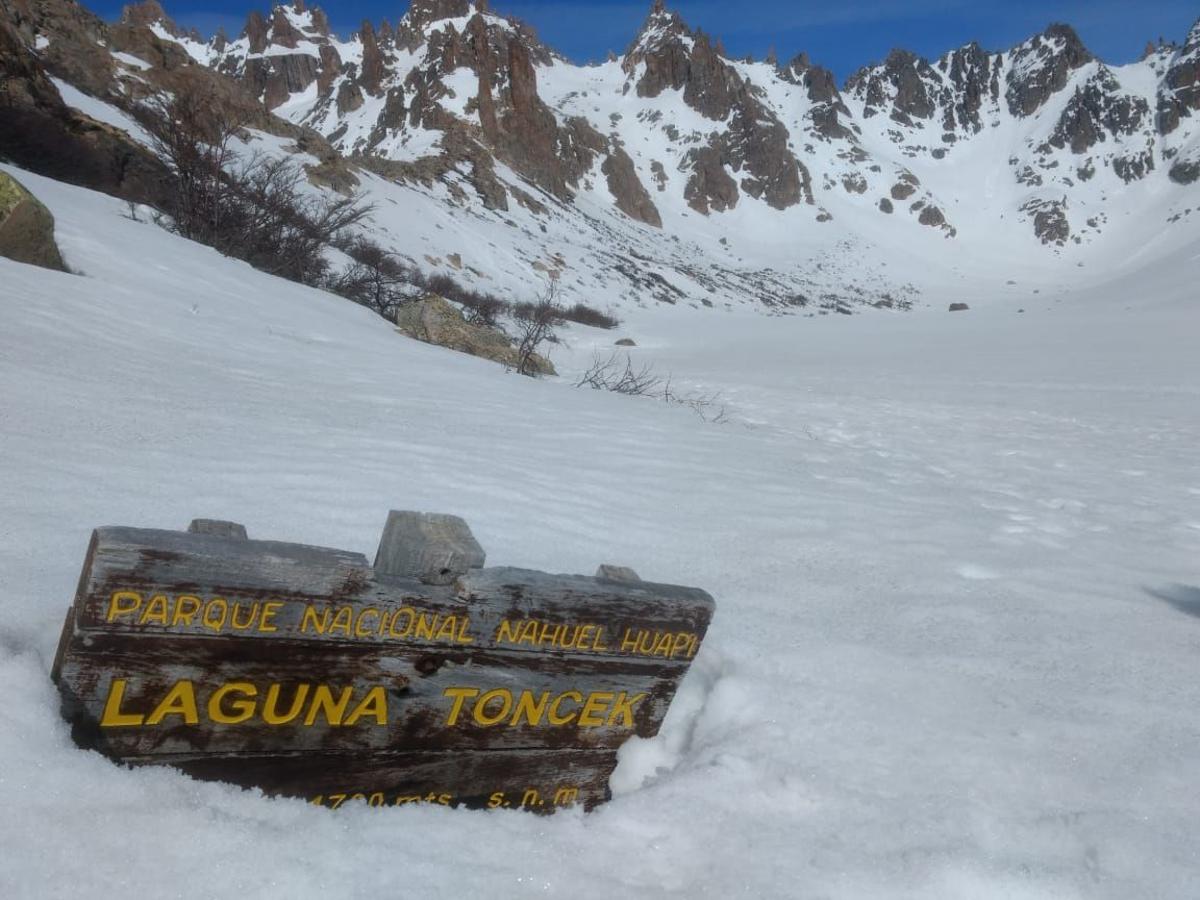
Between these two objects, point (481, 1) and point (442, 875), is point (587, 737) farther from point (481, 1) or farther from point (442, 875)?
point (481, 1)

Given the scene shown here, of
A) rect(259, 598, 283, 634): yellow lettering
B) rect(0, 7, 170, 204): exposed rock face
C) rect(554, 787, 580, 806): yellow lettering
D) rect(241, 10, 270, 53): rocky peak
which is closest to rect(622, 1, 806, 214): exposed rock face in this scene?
rect(241, 10, 270, 53): rocky peak

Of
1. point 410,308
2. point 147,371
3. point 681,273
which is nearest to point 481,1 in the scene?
point 681,273

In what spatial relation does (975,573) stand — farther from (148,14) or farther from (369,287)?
(148,14)

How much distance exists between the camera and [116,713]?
1.36m

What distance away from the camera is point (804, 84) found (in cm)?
12269

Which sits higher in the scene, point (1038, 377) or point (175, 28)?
point (175, 28)

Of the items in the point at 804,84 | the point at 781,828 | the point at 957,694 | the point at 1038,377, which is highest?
the point at 804,84

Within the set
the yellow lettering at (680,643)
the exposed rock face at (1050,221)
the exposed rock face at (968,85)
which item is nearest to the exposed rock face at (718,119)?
the exposed rock face at (968,85)

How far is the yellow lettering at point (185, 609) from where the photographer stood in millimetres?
1325

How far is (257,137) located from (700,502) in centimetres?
3200

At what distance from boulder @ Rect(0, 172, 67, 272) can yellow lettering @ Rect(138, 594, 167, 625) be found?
578 centimetres

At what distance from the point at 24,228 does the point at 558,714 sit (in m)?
6.24

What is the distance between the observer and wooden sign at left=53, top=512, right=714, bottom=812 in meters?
1.33

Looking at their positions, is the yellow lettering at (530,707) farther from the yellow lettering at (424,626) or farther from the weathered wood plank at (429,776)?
the yellow lettering at (424,626)
